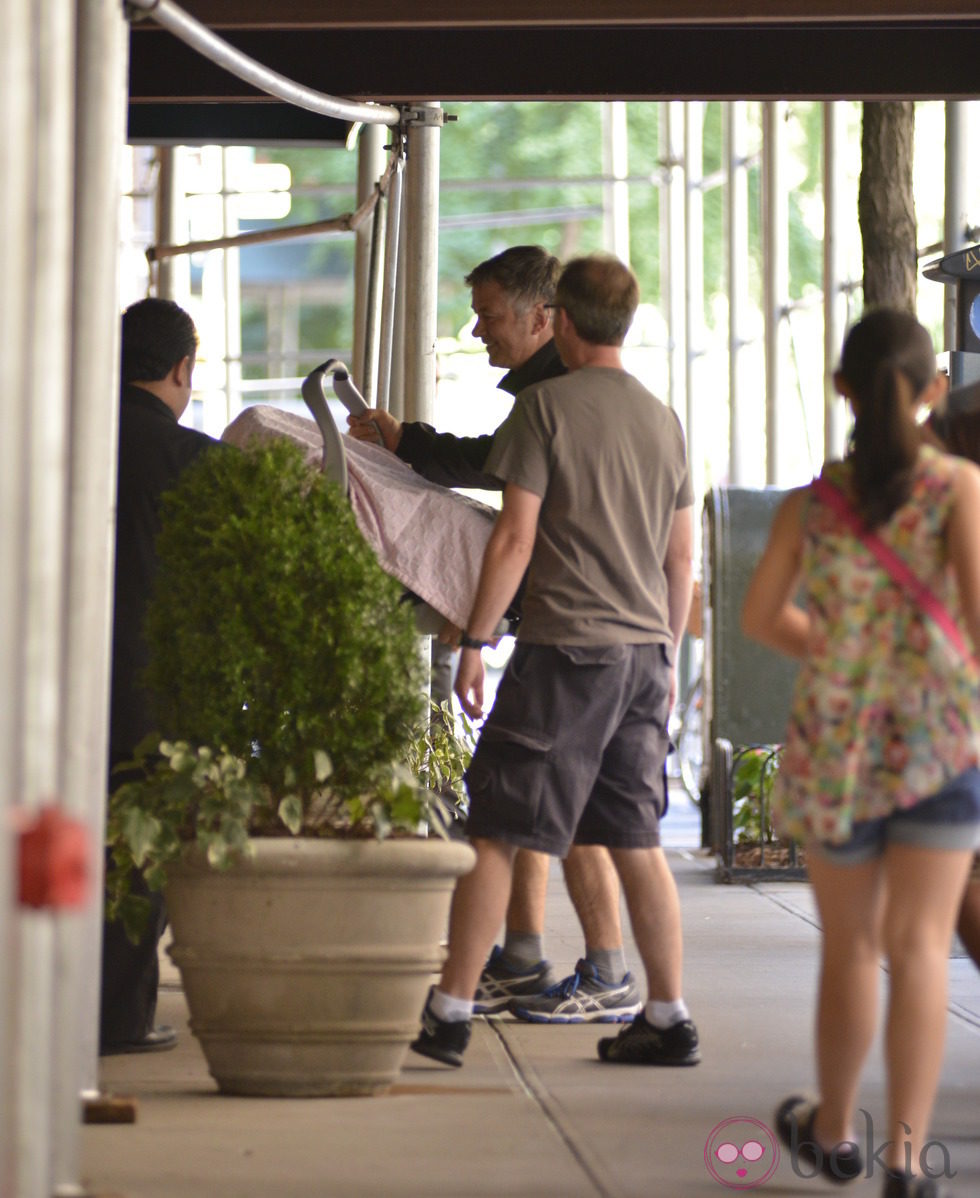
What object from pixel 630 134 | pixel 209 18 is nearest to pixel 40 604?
pixel 209 18

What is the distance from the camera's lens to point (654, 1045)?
4375 mm

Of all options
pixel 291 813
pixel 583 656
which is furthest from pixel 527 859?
pixel 291 813

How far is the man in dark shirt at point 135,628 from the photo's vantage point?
453 centimetres

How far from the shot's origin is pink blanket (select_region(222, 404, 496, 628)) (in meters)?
4.82

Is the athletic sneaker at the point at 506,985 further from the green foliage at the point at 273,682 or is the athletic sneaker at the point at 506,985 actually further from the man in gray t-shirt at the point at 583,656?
the green foliage at the point at 273,682

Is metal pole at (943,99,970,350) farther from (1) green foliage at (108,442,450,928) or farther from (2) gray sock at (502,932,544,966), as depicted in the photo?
(1) green foliage at (108,442,450,928)

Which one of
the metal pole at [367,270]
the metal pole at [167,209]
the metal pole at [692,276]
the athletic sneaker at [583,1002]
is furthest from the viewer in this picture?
the metal pole at [692,276]

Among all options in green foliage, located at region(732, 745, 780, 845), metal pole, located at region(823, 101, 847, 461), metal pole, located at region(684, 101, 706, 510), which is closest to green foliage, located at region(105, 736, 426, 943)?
green foliage, located at region(732, 745, 780, 845)

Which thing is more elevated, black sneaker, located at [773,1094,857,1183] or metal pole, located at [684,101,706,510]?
metal pole, located at [684,101,706,510]

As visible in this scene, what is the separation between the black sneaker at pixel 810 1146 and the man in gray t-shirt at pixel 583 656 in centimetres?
98

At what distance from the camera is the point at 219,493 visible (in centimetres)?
408

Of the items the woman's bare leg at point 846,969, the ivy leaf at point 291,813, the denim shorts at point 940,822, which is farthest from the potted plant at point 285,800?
the denim shorts at point 940,822

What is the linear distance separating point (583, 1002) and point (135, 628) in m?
1.49

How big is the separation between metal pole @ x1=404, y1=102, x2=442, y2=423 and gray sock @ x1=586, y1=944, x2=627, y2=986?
2.11 metres
